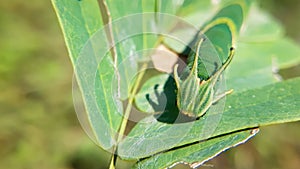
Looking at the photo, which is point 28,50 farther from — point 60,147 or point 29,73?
point 60,147

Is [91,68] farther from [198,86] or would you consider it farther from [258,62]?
[258,62]

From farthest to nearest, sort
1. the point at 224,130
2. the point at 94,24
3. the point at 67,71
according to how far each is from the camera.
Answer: the point at 67,71, the point at 94,24, the point at 224,130

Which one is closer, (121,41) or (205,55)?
(205,55)

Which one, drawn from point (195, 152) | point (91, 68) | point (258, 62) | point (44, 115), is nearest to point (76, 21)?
point (91, 68)

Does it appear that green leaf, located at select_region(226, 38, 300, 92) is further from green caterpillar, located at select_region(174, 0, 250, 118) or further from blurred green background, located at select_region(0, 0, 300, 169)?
blurred green background, located at select_region(0, 0, 300, 169)

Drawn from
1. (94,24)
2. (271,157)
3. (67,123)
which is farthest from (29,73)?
(94,24)

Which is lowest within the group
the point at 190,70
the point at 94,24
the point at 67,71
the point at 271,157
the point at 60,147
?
the point at 271,157
